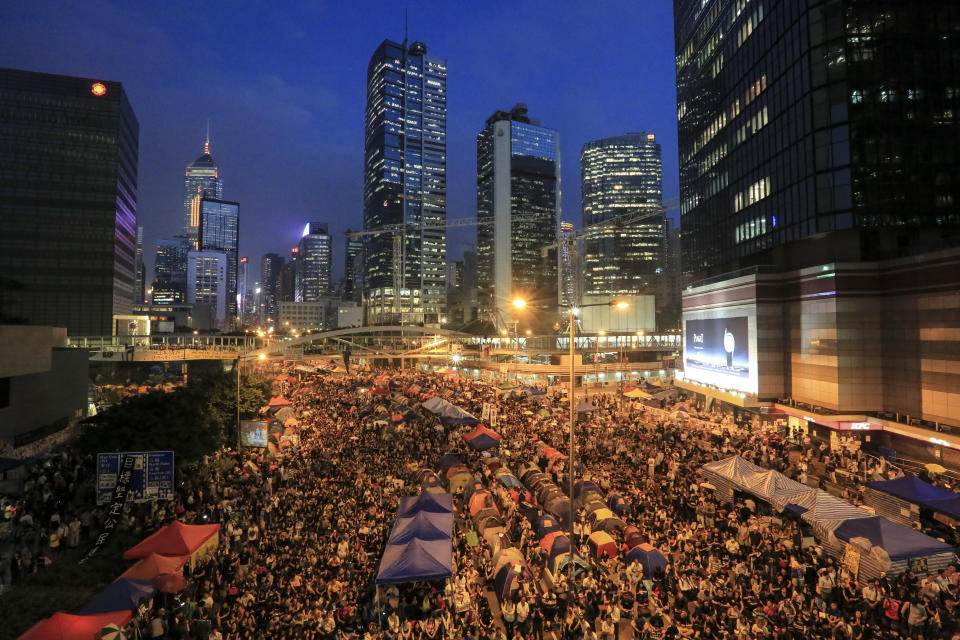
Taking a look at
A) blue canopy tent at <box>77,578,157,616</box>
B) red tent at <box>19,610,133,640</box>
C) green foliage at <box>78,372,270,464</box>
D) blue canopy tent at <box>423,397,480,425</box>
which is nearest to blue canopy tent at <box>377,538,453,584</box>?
blue canopy tent at <box>77,578,157,616</box>

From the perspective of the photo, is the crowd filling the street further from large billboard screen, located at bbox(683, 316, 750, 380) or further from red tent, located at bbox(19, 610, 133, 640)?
large billboard screen, located at bbox(683, 316, 750, 380)

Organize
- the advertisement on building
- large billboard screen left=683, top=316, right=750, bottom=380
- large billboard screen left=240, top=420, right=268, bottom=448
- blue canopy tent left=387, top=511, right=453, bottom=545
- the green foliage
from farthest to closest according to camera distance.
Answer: large billboard screen left=683, top=316, right=750, bottom=380
the advertisement on building
large billboard screen left=240, top=420, right=268, bottom=448
the green foliage
blue canopy tent left=387, top=511, right=453, bottom=545

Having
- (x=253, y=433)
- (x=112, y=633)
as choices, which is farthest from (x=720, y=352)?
(x=112, y=633)

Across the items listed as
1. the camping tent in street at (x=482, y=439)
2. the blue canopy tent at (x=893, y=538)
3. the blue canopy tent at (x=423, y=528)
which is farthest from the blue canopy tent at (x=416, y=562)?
the camping tent in street at (x=482, y=439)

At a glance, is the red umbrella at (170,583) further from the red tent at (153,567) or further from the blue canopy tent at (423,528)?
the blue canopy tent at (423,528)

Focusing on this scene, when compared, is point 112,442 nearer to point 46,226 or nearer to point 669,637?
point 669,637

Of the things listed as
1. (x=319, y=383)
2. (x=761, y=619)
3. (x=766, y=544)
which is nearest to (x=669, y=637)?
(x=761, y=619)

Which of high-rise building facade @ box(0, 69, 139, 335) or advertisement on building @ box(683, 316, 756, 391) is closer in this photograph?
advertisement on building @ box(683, 316, 756, 391)
